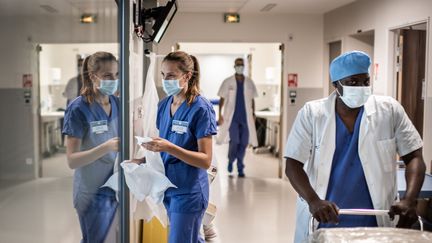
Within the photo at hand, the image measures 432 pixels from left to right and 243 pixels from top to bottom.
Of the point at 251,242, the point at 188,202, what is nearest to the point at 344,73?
the point at 188,202

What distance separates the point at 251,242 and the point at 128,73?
2102 mm

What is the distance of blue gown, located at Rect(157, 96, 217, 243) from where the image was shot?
8.16ft

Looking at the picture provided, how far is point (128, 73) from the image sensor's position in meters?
2.84

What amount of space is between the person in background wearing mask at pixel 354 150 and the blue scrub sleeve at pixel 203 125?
0.62m

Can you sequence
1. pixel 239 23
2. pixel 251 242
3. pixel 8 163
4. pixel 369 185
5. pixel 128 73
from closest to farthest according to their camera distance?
pixel 8 163
pixel 369 185
pixel 128 73
pixel 251 242
pixel 239 23

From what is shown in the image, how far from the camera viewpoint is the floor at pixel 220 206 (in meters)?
1.25

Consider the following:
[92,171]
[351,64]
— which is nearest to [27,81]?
[92,171]

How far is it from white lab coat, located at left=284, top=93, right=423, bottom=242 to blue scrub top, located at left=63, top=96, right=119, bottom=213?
82 centimetres

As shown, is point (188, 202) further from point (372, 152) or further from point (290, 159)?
point (372, 152)

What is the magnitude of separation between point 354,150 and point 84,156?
1.08 meters

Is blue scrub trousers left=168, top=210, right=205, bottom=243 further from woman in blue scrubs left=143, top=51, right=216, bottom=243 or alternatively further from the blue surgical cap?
the blue surgical cap

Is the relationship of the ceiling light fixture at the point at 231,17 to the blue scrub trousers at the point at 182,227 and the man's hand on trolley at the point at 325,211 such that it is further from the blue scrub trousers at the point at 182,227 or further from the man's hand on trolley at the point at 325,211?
the man's hand on trolley at the point at 325,211

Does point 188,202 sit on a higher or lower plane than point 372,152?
lower

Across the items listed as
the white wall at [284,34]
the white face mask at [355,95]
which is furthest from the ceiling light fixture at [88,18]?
the white wall at [284,34]
